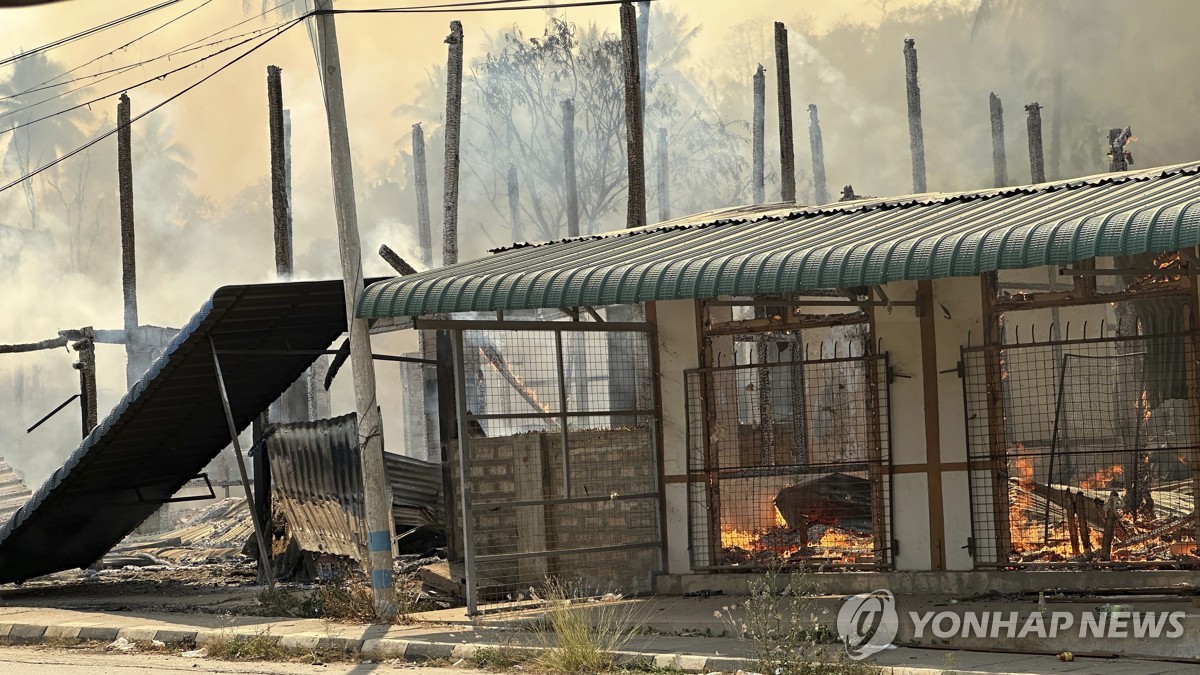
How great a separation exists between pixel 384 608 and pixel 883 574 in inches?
184

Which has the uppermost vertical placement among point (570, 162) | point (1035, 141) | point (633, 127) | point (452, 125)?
point (570, 162)

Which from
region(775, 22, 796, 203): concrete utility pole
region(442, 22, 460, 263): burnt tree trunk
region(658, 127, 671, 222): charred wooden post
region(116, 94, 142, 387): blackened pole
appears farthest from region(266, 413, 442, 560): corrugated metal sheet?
region(658, 127, 671, 222): charred wooden post

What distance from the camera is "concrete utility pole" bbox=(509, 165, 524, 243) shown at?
64.6 m

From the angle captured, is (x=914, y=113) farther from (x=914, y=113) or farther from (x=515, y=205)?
(x=515, y=205)

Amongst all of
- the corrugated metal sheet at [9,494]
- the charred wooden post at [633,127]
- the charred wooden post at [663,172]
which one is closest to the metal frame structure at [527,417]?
the charred wooden post at [633,127]

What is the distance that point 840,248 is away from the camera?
10.6 meters

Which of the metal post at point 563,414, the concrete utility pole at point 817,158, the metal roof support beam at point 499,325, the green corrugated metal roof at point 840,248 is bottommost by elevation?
the metal post at point 563,414

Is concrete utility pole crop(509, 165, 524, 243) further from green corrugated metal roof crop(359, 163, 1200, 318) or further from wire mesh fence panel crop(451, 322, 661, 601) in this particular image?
green corrugated metal roof crop(359, 163, 1200, 318)

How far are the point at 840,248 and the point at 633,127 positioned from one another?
1527cm

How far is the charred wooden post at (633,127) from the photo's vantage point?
24.7m

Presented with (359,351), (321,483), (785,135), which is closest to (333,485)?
(321,483)

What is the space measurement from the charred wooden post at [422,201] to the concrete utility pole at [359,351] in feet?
161

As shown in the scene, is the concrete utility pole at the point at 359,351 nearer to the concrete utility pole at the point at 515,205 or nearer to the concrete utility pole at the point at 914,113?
the concrete utility pole at the point at 914,113

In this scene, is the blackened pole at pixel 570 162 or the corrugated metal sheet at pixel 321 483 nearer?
the corrugated metal sheet at pixel 321 483
